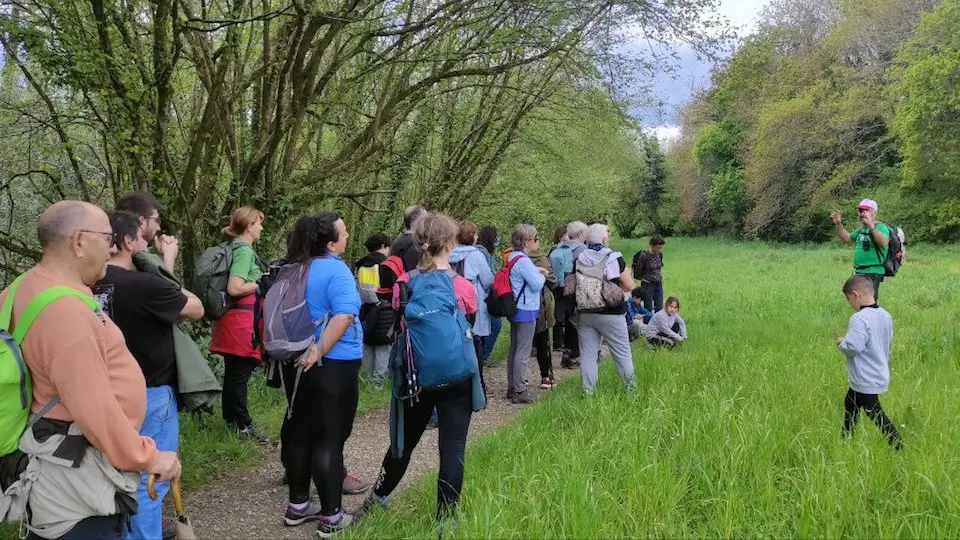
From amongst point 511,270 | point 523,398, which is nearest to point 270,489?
point 523,398

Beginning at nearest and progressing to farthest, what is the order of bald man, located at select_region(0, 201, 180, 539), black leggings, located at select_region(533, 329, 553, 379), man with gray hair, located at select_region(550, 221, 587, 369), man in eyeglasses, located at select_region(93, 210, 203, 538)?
bald man, located at select_region(0, 201, 180, 539) < man in eyeglasses, located at select_region(93, 210, 203, 538) < black leggings, located at select_region(533, 329, 553, 379) < man with gray hair, located at select_region(550, 221, 587, 369)

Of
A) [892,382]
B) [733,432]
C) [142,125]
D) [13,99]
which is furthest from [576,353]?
[13,99]

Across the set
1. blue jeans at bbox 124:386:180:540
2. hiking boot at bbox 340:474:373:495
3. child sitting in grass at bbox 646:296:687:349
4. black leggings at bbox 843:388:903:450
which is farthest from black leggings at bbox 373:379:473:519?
child sitting in grass at bbox 646:296:687:349

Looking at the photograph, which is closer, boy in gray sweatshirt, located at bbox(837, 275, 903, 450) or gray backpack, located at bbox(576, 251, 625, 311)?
boy in gray sweatshirt, located at bbox(837, 275, 903, 450)

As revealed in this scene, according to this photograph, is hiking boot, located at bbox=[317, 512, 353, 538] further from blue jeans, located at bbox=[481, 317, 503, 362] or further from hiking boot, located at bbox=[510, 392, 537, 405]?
blue jeans, located at bbox=[481, 317, 503, 362]

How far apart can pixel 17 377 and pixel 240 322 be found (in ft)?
8.96

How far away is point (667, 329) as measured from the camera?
337 inches

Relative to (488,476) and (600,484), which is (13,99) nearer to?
(488,476)

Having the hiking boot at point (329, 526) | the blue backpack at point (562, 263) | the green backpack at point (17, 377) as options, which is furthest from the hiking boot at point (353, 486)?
the blue backpack at point (562, 263)

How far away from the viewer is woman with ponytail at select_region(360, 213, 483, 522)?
3406 mm

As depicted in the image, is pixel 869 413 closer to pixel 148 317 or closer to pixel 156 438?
pixel 156 438

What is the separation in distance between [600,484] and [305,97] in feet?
15.6

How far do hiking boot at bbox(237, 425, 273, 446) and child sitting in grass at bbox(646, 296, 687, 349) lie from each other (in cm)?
524

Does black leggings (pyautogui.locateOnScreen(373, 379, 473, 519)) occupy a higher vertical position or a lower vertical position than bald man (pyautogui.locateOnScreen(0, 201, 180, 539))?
lower
